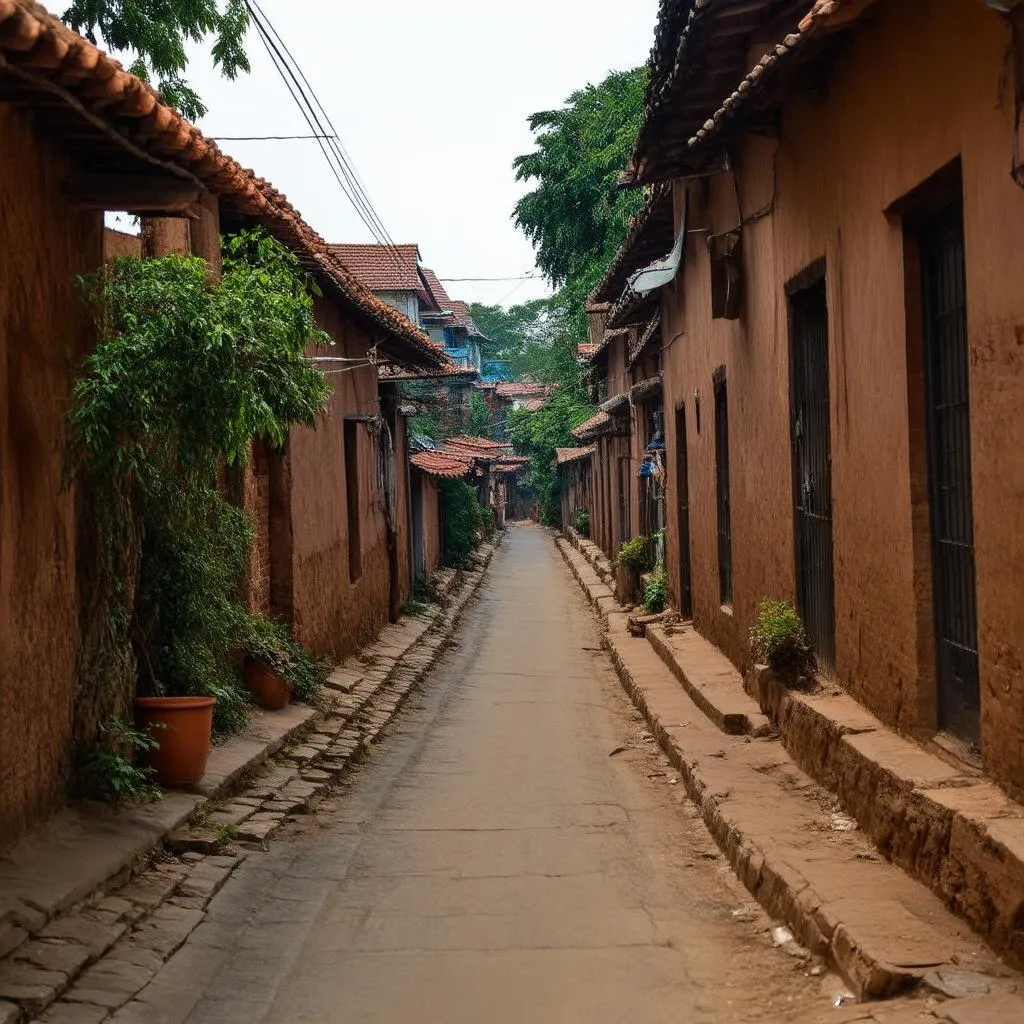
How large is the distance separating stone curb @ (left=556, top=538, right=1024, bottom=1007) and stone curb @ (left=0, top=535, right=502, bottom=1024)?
2406 mm

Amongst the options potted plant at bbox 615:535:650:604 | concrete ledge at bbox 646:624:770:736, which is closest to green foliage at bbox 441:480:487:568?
potted plant at bbox 615:535:650:604

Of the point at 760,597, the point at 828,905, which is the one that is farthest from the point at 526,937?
the point at 760,597

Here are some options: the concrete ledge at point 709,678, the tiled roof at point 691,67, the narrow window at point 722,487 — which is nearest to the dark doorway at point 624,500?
the concrete ledge at point 709,678

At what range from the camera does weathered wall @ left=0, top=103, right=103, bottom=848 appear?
21.4ft

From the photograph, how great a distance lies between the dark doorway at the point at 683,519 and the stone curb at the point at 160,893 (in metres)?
5.52

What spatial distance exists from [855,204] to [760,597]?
413 centimetres

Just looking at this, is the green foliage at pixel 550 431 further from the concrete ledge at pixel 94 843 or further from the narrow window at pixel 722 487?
the concrete ledge at pixel 94 843

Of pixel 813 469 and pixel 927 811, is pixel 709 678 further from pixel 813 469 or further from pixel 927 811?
pixel 927 811

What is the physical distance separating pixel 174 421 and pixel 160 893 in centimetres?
232

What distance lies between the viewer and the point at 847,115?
25.2 ft

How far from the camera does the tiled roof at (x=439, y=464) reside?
84.2ft

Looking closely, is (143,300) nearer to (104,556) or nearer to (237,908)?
(104,556)

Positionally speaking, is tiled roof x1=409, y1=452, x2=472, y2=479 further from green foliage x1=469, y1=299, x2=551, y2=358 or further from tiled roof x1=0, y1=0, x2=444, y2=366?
green foliage x1=469, y1=299, x2=551, y2=358

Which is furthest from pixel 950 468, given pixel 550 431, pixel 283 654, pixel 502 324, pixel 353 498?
pixel 502 324
